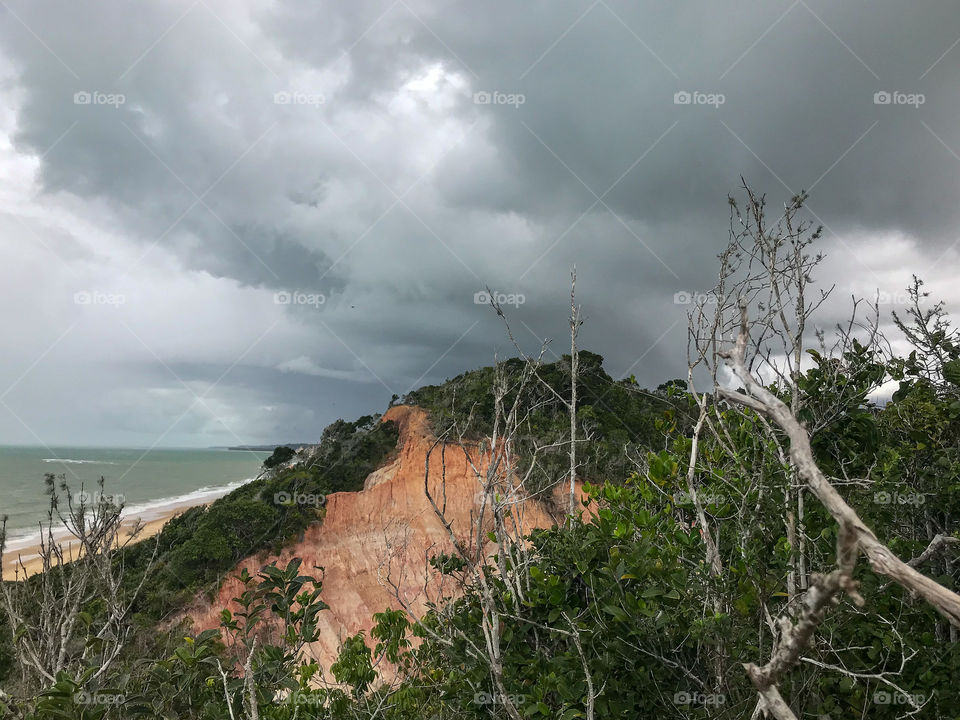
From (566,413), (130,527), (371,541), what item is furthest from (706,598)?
(566,413)

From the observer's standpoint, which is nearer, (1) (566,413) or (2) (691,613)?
(2) (691,613)

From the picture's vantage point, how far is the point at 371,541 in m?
18.0

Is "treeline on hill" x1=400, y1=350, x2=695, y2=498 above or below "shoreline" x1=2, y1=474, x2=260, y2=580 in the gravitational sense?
above

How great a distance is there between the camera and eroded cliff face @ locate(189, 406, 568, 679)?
621 inches

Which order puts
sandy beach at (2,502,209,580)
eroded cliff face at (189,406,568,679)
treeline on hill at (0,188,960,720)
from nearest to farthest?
treeline on hill at (0,188,960,720) < eroded cliff face at (189,406,568,679) < sandy beach at (2,502,209,580)

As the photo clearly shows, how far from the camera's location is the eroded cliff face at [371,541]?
15.8 m

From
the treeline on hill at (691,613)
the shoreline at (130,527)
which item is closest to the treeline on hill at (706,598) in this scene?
the treeline on hill at (691,613)

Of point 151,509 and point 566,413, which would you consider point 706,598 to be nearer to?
point 566,413

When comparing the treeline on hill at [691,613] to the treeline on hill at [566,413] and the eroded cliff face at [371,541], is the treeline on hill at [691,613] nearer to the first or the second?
the eroded cliff face at [371,541]

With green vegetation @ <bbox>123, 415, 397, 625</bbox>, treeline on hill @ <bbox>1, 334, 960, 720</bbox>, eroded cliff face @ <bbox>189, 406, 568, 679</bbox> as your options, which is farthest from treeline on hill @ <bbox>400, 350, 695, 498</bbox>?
treeline on hill @ <bbox>1, 334, 960, 720</bbox>

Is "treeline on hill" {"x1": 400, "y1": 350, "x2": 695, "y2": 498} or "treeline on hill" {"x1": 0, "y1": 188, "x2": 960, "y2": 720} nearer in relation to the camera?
"treeline on hill" {"x1": 0, "y1": 188, "x2": 960, "y2": 720}

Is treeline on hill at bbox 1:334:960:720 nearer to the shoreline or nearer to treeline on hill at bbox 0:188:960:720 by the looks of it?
treeline on hill at bbox 0:188:960:720

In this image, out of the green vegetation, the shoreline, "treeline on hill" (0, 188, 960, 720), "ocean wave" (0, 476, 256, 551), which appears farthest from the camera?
"ocean wave" (0, 476, 256, 551)

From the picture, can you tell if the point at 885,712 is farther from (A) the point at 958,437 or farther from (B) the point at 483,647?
(A) the point at 958,437
